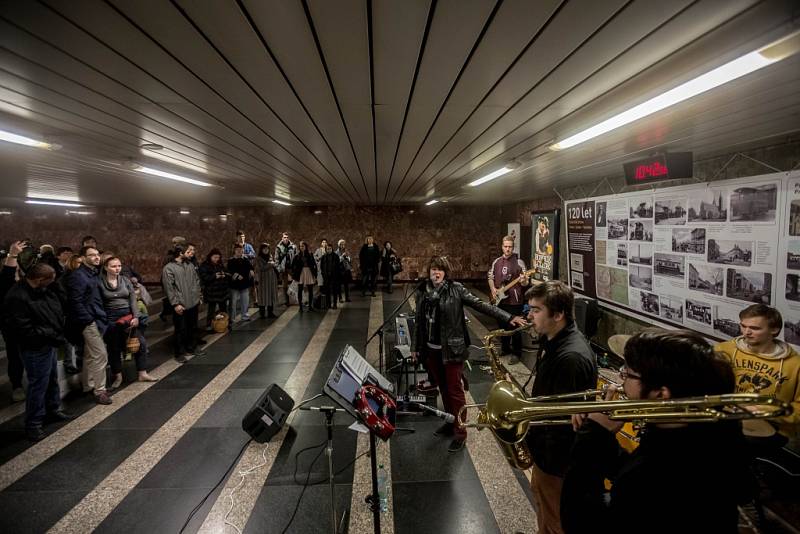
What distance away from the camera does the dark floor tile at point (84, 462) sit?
2936 millimetres

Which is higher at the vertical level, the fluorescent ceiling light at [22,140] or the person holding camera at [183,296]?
the fluorescent ceiling light at [22,140]

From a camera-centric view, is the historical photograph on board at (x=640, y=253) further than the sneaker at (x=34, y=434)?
Yes

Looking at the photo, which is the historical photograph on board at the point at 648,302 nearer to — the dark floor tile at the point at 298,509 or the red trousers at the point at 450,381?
the red trousers at the point at 450,381

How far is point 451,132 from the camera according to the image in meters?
2.85

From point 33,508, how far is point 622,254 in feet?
22.5

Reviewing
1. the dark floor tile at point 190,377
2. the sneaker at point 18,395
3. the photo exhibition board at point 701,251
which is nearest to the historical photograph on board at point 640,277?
the photo exhibition board at point 701,251

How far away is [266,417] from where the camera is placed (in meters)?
3.37

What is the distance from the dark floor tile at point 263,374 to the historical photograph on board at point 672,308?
5.06 metres

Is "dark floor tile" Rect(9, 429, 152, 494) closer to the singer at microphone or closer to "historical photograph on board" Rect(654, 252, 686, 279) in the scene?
the singer at microphone

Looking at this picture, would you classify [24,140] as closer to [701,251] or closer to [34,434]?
[34,434]

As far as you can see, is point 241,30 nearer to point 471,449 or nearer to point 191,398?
point 471,449

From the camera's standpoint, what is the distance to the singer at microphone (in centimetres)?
342

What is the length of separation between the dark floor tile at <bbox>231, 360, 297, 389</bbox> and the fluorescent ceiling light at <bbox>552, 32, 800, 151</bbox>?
469 centimetres

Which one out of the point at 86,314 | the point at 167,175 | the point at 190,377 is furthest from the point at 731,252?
the point at 86,314
